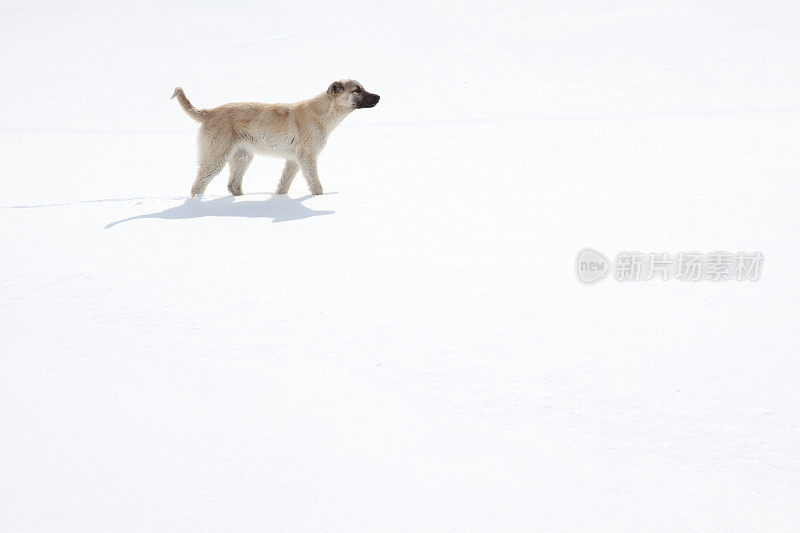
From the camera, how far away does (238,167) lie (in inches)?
281

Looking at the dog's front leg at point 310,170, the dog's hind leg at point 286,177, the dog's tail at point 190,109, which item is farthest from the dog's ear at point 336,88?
the dog's tail at point 190,109

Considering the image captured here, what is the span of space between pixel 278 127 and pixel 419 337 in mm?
3464

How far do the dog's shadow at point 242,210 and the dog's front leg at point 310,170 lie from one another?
0.33 ft

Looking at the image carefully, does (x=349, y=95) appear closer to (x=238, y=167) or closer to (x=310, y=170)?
(x=310, y=170)

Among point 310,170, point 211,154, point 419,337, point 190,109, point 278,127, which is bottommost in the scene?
point 419,337

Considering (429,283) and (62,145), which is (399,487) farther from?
(62,145)

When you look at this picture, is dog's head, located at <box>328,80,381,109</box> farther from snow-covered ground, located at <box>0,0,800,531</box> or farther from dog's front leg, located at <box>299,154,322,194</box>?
snow-covered ground, located at <box>0,0,800,531</box>

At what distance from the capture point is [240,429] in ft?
10.6

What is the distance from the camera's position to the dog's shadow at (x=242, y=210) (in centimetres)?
617

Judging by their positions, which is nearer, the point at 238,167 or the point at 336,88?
the point at 336,88

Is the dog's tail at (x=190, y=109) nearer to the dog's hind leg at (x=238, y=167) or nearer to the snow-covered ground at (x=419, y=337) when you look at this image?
the dog's hind leg at (x=238, y=167)

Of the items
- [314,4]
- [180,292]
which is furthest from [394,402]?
→ [314,4]

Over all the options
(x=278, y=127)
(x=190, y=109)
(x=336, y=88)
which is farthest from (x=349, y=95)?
(x=190, y=109)

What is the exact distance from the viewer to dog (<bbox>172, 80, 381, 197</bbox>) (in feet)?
22.3
